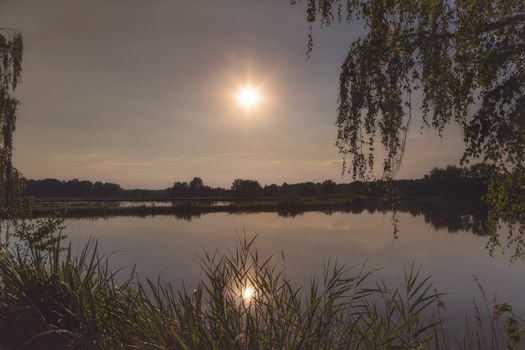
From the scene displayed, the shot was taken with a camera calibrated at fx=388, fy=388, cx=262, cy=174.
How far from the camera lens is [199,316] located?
129 inches

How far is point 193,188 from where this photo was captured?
102 meters

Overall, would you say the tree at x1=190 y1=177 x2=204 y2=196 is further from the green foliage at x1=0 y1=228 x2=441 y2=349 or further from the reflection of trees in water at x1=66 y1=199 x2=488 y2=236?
the green foliage at x1=0 y1=228 x2=441 y2=349

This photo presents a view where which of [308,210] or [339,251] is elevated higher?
[308,210]

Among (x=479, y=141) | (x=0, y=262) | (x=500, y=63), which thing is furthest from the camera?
(x=0, y=262)

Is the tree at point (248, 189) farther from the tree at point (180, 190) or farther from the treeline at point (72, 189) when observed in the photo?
the treeline at point (72, 189)

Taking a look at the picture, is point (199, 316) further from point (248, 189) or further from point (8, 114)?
point (248, 189)

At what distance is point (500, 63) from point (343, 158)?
1724mm

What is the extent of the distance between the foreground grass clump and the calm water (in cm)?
405

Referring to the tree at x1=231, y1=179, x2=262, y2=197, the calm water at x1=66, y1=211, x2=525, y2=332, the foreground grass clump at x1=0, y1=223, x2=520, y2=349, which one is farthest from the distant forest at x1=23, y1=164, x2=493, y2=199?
the foreground grass clump at x1=0, y1=223, x2=520, y2=349

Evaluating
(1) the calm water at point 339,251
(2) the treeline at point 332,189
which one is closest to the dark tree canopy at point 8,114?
(1) the calm water at point 339,251

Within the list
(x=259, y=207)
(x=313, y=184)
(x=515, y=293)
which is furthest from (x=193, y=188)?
(x=515, y=293)

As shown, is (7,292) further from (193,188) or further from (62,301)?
(193,188)

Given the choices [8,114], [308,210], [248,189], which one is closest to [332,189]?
[248,189]

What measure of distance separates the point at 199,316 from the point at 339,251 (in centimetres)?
2079
